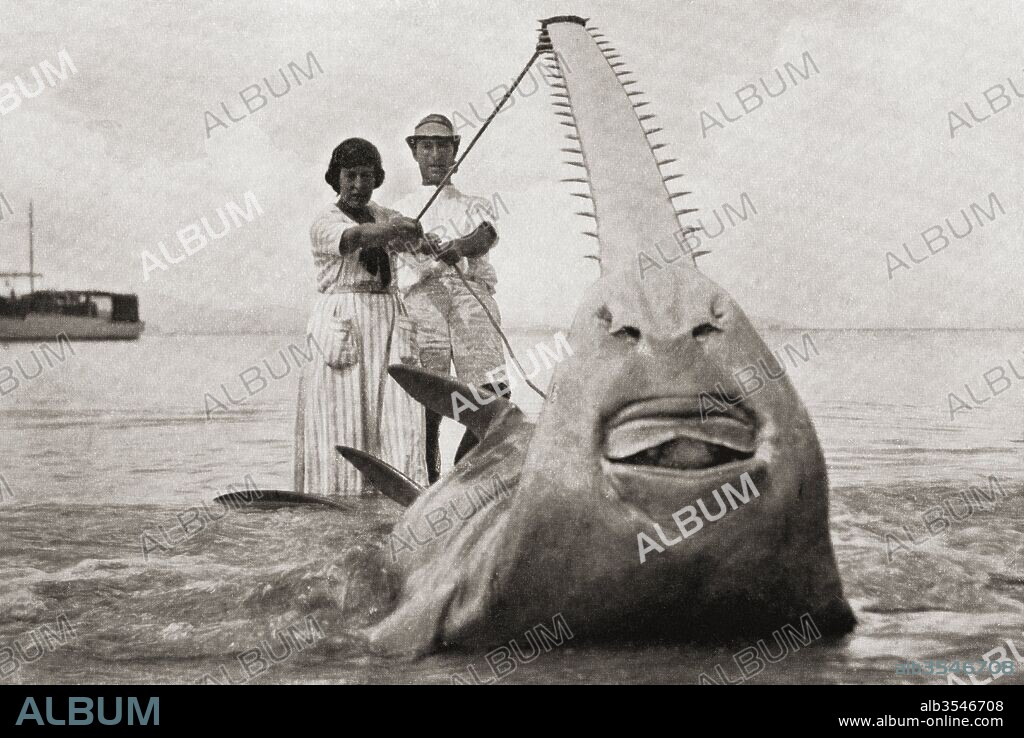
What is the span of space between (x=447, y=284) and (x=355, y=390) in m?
0.80

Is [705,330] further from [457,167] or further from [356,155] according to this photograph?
[356,155]

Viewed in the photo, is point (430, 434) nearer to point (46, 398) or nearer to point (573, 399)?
point (573, 399)

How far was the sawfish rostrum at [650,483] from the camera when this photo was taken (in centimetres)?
279

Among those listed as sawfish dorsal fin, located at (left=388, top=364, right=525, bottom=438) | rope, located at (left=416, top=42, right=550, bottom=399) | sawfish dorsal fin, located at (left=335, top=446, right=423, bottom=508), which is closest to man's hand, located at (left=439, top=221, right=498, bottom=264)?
rope, located at (left=416, top=42, right=550, bottom=399)

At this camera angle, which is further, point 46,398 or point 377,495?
point 46,398

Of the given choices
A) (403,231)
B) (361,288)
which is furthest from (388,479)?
(361,288)

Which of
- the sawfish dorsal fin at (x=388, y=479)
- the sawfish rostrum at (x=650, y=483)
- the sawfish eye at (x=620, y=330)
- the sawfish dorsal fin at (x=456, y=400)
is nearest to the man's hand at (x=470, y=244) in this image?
the sawfish dorsal fin at (x=388, y=479)

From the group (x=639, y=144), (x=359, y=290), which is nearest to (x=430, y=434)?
(x=359, y=290)

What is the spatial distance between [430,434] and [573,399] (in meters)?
3.76

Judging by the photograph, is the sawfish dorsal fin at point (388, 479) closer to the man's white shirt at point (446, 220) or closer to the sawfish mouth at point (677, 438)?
the man's white shirt at point (446, 220)

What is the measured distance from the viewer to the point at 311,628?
11.6ft

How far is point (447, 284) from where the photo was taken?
6.25 meters

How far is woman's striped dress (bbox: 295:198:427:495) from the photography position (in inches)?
238

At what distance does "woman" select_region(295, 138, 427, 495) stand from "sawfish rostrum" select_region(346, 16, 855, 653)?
9.98 ft
